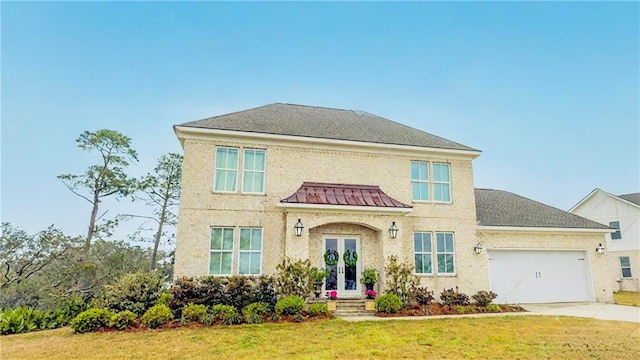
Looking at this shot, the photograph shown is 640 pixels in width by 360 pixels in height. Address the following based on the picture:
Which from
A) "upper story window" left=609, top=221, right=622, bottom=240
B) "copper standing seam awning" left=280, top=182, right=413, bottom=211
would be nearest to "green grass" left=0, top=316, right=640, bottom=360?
"copper standing seam awning" left=280, top=182, right=413, bottom=211

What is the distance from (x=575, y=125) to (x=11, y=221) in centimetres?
2756

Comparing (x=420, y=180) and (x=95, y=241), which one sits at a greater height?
(x=420, y=180)

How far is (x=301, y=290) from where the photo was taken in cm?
1250

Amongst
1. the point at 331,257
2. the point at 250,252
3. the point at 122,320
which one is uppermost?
the point at 250,252

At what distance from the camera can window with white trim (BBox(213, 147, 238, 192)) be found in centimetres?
1395

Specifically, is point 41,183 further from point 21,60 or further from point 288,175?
point 288,175

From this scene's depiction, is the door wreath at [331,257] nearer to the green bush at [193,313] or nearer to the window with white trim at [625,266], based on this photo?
the green bush at [193,313]

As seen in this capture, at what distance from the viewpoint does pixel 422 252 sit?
593 inches

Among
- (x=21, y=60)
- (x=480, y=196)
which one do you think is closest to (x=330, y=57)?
(x=480, y=196)

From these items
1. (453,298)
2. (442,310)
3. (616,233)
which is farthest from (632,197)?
(442,310)

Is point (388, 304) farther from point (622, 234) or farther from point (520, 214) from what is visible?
point (622, 234)

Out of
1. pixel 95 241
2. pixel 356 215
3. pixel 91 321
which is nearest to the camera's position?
pixel 91 321

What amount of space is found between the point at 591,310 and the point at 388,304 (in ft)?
26.6

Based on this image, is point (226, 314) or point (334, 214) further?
Result: point (334, 214)
